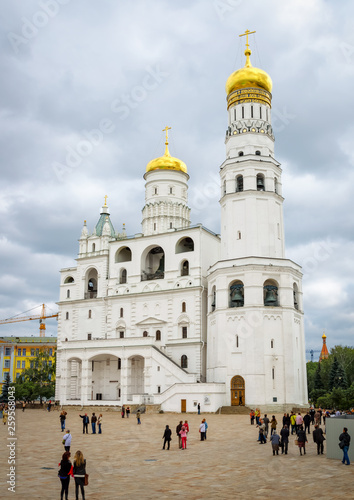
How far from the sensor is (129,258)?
57906mm

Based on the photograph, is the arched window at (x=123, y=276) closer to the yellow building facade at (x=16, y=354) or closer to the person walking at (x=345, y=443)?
the person walking at (x=345, y=443)

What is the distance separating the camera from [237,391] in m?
41.7

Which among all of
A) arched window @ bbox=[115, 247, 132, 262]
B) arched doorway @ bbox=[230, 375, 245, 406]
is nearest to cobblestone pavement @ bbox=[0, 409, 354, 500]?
arched doorway @ bbox=[230, 375, 245, 406]

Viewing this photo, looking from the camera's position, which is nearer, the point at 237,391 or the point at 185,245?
the point at 237,391

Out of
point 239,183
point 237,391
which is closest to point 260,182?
point 239,183

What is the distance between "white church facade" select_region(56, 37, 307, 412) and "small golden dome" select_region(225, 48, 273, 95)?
0.10m

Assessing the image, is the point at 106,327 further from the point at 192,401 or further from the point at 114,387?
the point at 192,401

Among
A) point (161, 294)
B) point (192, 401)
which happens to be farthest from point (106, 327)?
point (192, 401)

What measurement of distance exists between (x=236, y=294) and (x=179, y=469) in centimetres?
2820

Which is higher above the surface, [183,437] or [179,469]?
[183,437]

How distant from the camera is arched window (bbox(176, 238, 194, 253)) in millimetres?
53219

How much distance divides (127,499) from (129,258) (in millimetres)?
46225

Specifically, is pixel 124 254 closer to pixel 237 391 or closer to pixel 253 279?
pixel 253 279

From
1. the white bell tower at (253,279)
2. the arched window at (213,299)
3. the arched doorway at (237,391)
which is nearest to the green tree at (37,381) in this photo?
the white bell tower at (253,279)
